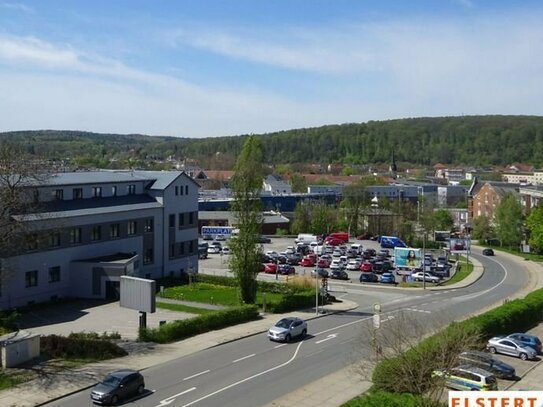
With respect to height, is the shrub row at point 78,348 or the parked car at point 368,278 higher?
the shrub row at point 78,348

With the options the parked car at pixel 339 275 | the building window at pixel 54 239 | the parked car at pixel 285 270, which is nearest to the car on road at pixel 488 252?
the parked car at pixel 339 275

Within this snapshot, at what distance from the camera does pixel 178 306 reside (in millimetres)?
47719

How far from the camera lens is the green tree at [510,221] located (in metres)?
102

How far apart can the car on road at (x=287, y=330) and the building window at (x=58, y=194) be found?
74.6 feet

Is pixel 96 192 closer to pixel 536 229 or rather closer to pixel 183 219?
pixel 183 219

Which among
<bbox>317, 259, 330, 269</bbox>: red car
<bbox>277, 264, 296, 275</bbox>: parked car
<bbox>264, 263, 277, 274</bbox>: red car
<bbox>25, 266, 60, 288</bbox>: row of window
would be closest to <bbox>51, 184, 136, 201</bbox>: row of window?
<bbox>25, 266, 60, 288</bbox>: row of window

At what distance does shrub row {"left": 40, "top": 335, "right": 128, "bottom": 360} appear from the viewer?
33.2 m

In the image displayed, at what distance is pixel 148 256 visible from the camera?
59.4 m

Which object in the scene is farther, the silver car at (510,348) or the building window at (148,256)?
the building window at (148,256)

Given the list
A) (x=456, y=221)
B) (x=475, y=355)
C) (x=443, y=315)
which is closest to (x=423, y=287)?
(x=443, y=315)

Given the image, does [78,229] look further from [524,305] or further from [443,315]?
[524,305]

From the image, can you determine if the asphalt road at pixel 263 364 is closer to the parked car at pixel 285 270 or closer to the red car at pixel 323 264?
the parked car at pixel 285 270

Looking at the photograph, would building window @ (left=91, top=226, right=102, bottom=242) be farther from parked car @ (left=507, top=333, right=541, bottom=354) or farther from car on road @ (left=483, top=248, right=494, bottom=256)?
car on road @ (left=483, top=248, right=494, bottom=256)

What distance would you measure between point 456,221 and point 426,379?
125 meters
